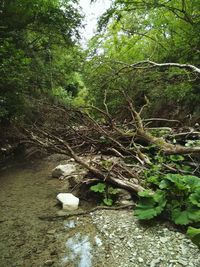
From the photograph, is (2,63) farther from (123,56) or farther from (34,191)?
(123,56)

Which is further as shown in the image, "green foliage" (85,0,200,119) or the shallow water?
"green foliage" (85,0,200,119)

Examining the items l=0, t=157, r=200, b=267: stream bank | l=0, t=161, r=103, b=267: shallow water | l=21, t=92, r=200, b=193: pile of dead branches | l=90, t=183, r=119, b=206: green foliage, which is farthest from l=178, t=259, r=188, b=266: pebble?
l=90, t=183, r=119, b=206: green foliage

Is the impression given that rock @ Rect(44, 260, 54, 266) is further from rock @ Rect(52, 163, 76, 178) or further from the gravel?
rock @ Rect(52, 163, 76, 178)

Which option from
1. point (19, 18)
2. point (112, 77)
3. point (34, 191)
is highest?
point (19, 18)

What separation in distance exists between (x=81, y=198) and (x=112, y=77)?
370 cm

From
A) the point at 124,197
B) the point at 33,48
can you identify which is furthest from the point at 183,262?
the point at 33,48

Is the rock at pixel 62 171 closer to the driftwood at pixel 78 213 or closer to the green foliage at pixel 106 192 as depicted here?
the green foliage at pixel 106 192

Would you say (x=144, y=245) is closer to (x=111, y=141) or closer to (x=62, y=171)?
(x=111, y=141)

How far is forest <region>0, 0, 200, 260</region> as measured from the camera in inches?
187

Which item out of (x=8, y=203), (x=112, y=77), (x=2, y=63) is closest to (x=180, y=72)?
(x=112, y=77)

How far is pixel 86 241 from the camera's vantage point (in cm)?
363

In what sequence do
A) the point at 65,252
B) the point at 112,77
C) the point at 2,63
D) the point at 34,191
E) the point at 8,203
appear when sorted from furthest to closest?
the point at 112,77, the point at 2,63, the point at 34,191, the point at 8,203, the point at 65,252

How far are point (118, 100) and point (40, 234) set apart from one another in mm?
6133

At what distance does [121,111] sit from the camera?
975 centimetres
